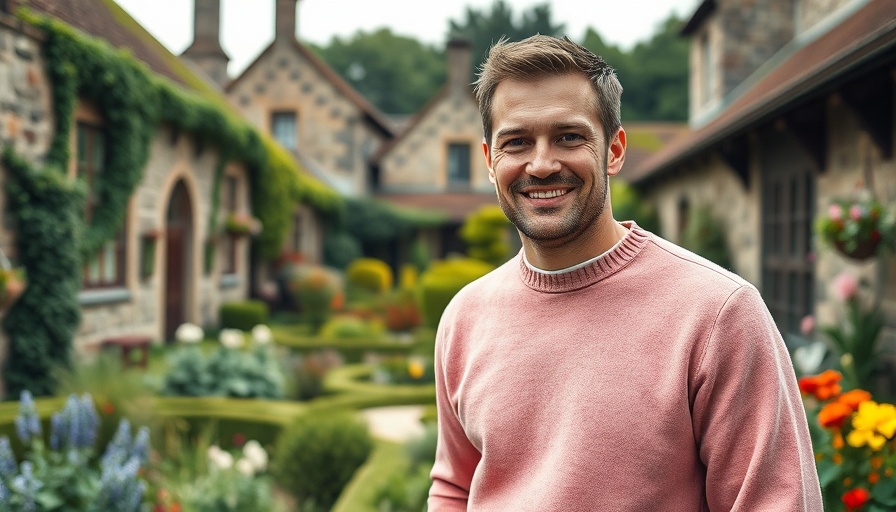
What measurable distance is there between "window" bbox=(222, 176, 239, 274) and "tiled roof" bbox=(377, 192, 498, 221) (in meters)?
9.96

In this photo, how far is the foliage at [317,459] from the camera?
545 centimetres

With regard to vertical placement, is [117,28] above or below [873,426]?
above

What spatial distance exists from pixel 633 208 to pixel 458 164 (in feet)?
36.5

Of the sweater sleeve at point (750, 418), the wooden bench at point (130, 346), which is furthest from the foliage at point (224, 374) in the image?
the sweater sleeve at point (750, 418)

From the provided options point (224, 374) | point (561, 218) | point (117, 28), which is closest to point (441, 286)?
point (224, 374)

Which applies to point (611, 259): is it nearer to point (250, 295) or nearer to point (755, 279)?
point (755, 279)

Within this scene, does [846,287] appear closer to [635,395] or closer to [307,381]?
[635,395]

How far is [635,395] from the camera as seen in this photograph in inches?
59.2

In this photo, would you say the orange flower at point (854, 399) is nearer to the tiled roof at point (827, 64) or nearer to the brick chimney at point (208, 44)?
the tiled roof at point (827, 64)

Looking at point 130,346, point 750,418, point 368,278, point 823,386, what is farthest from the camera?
point 368,278

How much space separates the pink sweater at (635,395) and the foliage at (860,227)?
400 cm

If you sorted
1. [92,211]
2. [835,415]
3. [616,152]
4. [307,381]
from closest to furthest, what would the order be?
1. [616,152]
2. [835,415]
3. [307,381]
4. [92,211]

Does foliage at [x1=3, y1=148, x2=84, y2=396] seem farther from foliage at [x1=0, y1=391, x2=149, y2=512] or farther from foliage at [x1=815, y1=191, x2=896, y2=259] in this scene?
foliage at [x1=815, y1=191, x2=896, y2=259]

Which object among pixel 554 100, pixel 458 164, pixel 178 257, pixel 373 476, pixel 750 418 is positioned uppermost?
pixel 458 164
